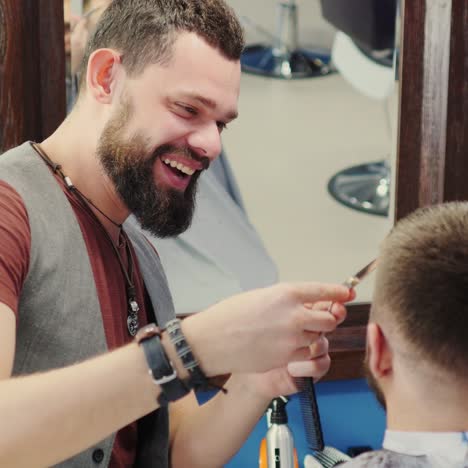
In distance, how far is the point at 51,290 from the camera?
4.75ft

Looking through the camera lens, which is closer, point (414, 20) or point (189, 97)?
point (189, 97)

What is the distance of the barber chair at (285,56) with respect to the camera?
2.11 meters

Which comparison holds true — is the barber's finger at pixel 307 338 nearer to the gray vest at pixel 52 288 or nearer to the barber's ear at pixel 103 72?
the gray vest at pixel 52 288

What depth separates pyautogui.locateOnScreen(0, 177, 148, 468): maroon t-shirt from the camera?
1348 millimetres

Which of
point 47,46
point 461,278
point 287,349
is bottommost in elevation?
point 287,349

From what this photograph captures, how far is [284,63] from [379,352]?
108cm

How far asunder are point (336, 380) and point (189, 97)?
3.24 ft

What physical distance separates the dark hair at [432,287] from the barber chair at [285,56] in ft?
3.21

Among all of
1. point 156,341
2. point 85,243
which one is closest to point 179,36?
point 85,243

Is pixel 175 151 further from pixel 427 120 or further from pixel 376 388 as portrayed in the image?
pixel 427 120

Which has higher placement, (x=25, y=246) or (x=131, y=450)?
(x=25, y=246)

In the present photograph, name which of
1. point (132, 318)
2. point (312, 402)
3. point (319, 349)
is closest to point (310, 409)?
point (312, 402)

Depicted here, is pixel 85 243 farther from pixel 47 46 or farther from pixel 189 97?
pixel 47 46

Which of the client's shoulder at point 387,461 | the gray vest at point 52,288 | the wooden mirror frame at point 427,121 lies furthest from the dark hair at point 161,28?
the client's shoulder at point 387,461
